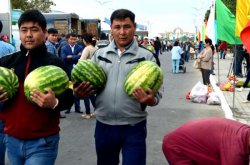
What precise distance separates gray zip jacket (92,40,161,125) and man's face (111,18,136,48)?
2.4 inches

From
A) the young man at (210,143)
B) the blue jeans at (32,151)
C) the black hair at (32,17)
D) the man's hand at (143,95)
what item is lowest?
the blue jeans at (32,151)

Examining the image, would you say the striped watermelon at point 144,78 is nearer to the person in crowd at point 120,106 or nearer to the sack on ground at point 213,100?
the person in crowd at point 120,106

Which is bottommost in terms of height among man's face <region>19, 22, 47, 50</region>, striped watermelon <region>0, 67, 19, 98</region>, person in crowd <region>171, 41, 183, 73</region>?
person in crowd <region>171, 41, 183, 73</region>

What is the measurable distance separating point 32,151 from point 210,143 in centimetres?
137

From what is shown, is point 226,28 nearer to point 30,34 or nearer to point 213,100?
point 213,100

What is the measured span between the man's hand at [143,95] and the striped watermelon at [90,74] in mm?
401

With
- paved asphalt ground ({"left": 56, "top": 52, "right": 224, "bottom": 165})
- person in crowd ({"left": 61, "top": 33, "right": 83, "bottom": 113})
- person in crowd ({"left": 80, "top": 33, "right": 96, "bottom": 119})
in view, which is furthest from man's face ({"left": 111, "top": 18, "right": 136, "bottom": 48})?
person in crowd ({"left": 61, "top": 33, "right": 83, "bottom": 113})

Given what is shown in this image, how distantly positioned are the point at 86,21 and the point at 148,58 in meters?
28.5

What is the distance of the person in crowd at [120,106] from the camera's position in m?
3.84

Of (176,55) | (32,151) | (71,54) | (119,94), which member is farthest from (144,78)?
(176,55)

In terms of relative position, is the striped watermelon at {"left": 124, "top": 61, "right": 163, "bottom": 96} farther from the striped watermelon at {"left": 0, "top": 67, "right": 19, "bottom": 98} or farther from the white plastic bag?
the white plastic bag

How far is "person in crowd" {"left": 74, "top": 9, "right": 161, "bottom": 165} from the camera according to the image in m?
3.84

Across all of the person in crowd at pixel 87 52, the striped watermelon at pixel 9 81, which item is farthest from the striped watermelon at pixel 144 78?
the person in crowd at pixel 87 52

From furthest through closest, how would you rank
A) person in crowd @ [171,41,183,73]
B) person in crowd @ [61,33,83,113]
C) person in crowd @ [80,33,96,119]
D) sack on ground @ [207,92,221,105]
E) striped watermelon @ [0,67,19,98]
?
person in crowd @ [171,41,183,73] < sack on ground @ [207,92,221,105] < person in crowd @ [61,33,83,113] < person in crowd @ [80,33,96,119] < striped watermelon @ [0,67,19,98]
